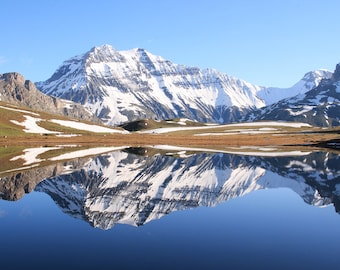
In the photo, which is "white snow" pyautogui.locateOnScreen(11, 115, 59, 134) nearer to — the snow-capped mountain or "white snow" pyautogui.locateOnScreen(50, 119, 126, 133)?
"white snow" pyautogui.locateOnScreen(50, 119, 126, 133)

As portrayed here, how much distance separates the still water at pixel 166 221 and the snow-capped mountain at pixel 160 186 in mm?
112

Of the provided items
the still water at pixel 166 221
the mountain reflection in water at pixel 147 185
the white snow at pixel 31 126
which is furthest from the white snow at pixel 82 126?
the still water at pixel 166 221

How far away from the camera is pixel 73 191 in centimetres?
3775

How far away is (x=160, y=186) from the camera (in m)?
42.4

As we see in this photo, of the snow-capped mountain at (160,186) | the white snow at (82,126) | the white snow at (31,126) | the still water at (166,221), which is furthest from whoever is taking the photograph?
the white snow at (82,126)

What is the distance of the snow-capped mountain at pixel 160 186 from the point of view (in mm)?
29906

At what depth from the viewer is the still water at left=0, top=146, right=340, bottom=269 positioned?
18750 mm

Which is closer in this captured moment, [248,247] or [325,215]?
[248,247]

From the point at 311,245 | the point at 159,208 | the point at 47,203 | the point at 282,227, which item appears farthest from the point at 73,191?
the point at 311,245

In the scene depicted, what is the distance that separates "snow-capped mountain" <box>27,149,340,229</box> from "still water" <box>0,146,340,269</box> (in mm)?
112

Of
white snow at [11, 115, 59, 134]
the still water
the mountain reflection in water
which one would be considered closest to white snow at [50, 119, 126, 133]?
white snow at [11, 115, 59, 134]

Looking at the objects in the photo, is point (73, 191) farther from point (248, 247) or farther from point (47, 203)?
point (248, 247)

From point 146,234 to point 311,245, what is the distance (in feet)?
31.2

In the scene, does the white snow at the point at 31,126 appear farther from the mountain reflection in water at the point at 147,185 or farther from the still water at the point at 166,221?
the still water at the point at 166,221
